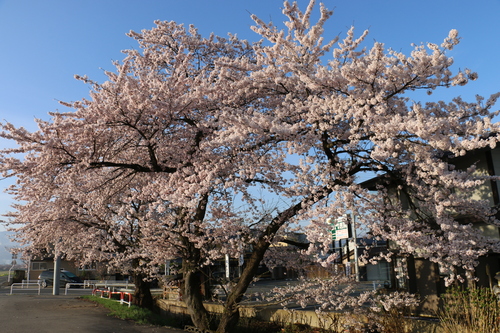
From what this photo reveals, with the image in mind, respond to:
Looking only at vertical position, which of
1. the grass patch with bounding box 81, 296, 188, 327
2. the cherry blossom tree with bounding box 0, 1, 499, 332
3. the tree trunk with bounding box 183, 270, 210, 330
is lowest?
the grass patch with bounding box 81, 296, 188, 327

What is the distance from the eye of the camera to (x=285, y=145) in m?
8.92

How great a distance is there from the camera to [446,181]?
23.0ft

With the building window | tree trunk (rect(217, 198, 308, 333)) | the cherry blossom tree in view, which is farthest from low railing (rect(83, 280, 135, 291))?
the building window

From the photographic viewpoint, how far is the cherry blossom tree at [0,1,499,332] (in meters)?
7.10

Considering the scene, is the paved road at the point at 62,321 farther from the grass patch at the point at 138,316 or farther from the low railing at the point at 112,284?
the low railing at the point at 112,284

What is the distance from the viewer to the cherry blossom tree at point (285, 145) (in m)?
7.10

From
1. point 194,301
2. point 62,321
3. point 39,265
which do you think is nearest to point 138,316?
point 62,321

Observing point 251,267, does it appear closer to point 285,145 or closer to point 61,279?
point 285,145

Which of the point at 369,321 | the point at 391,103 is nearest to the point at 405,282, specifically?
the point at 369,321

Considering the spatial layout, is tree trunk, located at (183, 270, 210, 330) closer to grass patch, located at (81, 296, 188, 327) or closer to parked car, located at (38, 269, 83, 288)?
grass patch, located at (81, 296, 188, 327)

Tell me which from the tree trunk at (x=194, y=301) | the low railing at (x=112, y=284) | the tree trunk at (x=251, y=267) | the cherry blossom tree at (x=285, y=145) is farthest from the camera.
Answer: the low railing at (x=112, y=284)

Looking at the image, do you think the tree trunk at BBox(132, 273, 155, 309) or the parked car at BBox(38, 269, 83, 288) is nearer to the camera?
the tree trunk at BBox(132, 273, 155, 309)

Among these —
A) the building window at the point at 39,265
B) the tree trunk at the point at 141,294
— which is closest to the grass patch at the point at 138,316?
the tree trunk at the point at 141,294

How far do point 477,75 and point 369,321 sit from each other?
20.0 ft
